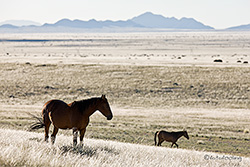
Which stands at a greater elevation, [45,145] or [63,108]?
[63,108]

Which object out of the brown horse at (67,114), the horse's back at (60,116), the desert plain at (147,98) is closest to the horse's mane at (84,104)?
the brown horse at (67,114)

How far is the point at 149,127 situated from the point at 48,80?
91.3 ft

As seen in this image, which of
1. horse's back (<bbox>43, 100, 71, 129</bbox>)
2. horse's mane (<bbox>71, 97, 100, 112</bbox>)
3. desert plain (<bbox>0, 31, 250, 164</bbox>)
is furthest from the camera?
desert plain (<bbox>0, 31, 250, 164</bbox>)

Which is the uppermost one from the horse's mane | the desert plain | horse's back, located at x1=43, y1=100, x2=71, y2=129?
the horse's mane

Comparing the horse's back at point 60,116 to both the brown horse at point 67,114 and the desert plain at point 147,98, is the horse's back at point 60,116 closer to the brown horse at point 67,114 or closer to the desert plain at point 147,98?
the brown horse at point 67,114

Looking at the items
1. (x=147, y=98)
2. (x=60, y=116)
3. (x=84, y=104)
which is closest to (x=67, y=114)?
(x=60, y=116)

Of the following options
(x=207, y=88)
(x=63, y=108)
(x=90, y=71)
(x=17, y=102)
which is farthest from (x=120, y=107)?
(x=63, y=108)

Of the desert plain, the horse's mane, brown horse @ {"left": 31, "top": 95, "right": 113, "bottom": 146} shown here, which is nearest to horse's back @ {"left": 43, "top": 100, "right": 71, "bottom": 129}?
brown horse @ {"left": 31, "top": 95, "right": 113, "bottom": 146}

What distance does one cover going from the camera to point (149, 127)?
86.5ft

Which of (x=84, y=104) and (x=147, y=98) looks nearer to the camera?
(x=84, y=104)

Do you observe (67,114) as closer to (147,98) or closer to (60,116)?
(60,116)

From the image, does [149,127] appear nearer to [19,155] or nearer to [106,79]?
[19,155]

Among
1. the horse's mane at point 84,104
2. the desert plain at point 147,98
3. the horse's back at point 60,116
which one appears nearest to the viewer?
the horse's back at point 60,116

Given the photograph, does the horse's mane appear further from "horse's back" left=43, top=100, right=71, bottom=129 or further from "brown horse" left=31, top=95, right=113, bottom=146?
"horse's back" left=43, top=100, right=71, bottom=129
